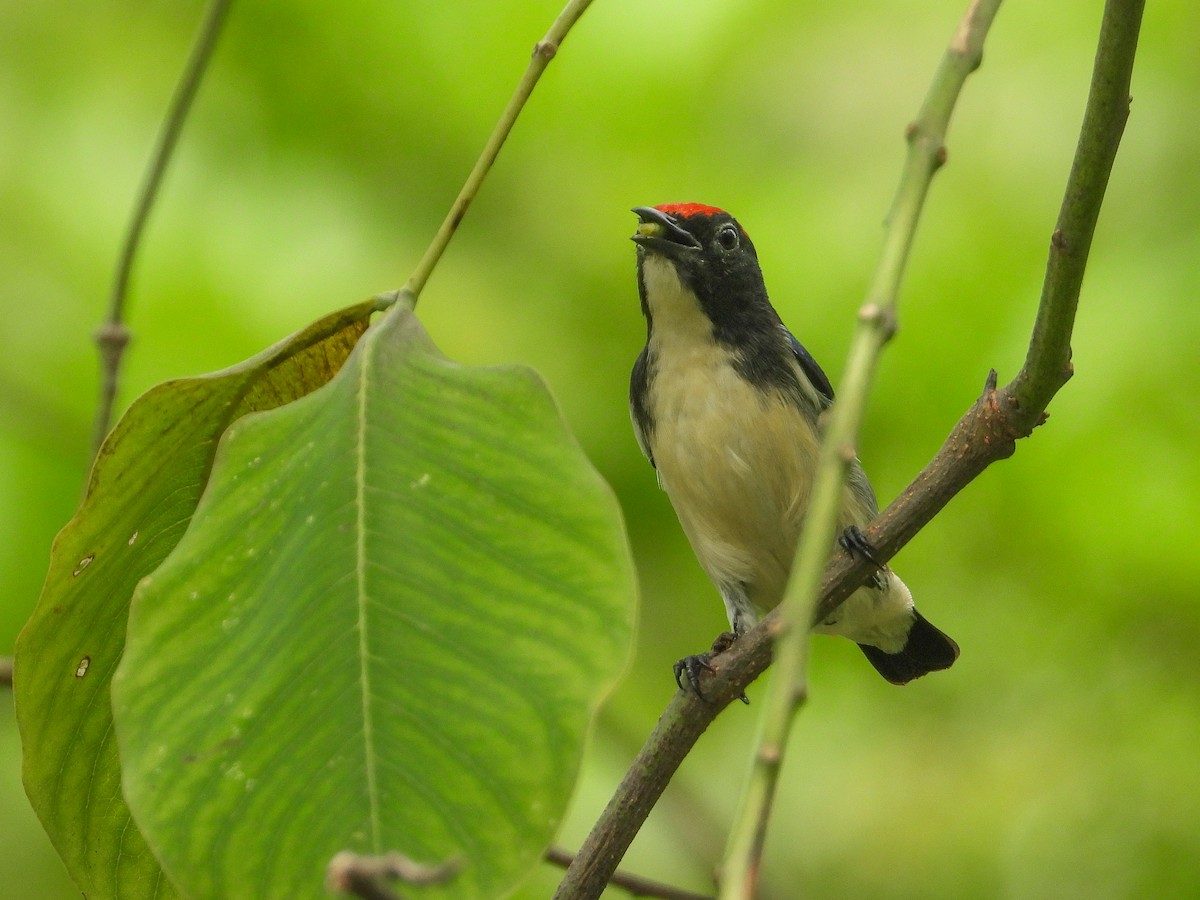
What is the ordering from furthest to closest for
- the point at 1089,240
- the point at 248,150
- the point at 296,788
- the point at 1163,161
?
1. the point at 248,150
2. the point at 1163,161
3. the point at 1089,240
4. the point at 296,788

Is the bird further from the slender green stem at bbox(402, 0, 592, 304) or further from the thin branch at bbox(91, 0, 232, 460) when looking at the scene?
the slender green stem at bbox(402, 0, 592, 304)

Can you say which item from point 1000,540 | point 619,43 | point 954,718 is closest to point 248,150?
point 619,43

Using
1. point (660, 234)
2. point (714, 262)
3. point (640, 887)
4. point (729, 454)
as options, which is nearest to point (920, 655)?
point (729, 454)

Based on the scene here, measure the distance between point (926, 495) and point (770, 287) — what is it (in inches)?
67.6

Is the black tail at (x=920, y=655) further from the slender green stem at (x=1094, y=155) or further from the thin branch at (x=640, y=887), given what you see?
the slender green stem at (x=1094, y=155)

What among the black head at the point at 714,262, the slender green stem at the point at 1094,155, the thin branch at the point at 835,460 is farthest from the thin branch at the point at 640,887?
the black head at the point at 714,262

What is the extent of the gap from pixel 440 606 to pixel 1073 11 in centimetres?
288

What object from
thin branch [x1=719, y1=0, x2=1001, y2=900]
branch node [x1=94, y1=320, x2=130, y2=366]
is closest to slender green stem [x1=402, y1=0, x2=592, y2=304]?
thin branch [x1=719, y1=0, x2=1001, y2=900]

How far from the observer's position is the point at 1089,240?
4.52 ft

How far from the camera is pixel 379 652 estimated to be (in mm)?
1038

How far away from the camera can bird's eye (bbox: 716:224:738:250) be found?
3.22 metres

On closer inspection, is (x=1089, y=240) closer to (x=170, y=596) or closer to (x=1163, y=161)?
(x=170, y=596)

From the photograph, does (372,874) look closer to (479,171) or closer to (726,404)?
(479,171)

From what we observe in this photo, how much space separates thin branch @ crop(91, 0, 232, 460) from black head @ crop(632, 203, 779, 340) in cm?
114
